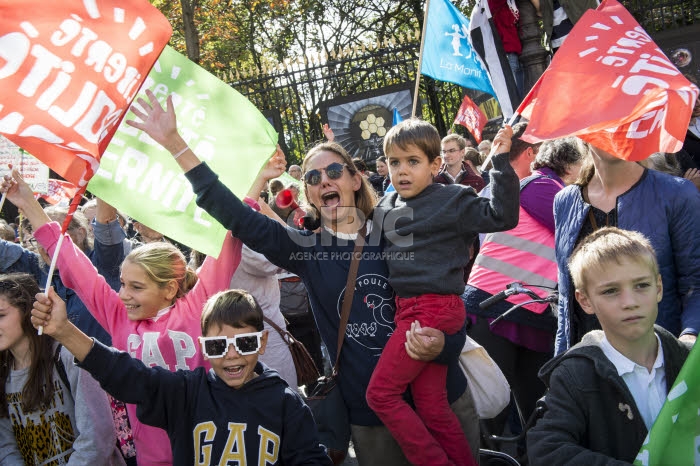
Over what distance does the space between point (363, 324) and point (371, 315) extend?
1.9 inches

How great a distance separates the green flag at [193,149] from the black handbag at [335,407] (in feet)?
2.59

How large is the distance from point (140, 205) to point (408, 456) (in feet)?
5.75

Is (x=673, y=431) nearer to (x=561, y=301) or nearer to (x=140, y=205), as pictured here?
(x=561, y=301)

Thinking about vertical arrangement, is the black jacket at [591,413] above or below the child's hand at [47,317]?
below

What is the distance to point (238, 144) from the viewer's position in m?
3.58

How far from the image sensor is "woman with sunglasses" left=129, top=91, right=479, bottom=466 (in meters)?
2.82

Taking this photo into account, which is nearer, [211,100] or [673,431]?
[673,431]

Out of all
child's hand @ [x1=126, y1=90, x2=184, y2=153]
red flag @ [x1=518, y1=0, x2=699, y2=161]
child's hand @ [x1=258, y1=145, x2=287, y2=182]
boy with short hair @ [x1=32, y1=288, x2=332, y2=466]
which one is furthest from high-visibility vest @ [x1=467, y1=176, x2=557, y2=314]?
child's hand @ [x1=126, y1=90, x2=184, y2=153]

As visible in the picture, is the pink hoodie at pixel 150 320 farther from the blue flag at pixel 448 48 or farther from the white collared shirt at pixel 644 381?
the blue flag at pixel 448 48

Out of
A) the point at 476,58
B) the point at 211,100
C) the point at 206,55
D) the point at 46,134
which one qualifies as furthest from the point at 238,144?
the point at 206,55

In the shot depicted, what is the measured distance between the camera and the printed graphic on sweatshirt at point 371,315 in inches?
110

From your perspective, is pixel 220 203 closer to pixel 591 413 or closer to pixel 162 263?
pixel 162 263

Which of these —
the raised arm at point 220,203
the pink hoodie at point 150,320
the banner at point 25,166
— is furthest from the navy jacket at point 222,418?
the banner at point 25,166

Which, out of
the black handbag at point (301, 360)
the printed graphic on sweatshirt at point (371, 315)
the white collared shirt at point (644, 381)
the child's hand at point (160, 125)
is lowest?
the black handbag at point (301, 360)
